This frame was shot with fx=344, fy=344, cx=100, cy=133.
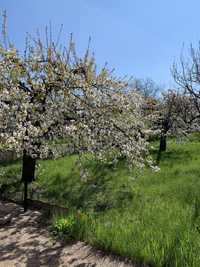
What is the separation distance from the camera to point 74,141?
10242 mm

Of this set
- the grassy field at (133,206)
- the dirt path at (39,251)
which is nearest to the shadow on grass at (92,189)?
the grassy field at (133,206)

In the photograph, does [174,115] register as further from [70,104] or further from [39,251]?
[39,251]

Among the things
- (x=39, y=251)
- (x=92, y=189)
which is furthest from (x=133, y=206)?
(x=39, y=251)

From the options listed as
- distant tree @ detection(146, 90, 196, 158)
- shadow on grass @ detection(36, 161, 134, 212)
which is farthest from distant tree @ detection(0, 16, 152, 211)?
distant tree @ detection(146, 90, 196, 158)

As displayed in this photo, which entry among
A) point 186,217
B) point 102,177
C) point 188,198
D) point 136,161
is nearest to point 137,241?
point 186,217

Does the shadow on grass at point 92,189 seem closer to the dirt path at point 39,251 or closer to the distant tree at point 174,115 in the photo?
the dirt path at point 39,251

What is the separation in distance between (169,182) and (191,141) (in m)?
15.8

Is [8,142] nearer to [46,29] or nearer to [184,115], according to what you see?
[46,29]

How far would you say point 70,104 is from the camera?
10.5 meters

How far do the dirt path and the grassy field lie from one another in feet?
0.86

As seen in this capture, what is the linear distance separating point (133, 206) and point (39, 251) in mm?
3366

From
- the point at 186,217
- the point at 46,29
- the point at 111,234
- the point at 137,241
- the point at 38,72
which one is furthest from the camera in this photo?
the point at 46,29

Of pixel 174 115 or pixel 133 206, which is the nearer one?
pixel 133 206

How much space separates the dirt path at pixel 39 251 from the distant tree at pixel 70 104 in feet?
5.70
